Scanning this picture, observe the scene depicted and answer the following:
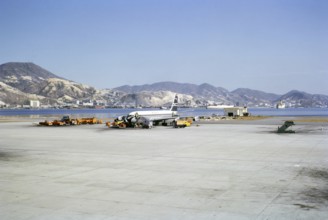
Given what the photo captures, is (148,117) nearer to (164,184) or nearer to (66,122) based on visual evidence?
(66,122)

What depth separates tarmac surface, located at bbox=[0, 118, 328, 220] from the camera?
13.7 metres

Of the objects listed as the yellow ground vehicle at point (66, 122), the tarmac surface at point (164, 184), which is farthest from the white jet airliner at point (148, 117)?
the tarmac surface at point (164, 184)

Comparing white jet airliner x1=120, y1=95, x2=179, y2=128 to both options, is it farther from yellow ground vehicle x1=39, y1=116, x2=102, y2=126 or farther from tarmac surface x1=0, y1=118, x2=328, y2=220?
tarmac surface x1=0, y1=118, x2=328, y2=220

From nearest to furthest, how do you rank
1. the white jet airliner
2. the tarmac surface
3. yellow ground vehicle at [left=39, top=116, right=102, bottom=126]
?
the tarmac surface, the white jet airliner, yellow ground vehicle at [left=39, top=116, right=102, bottom=126]

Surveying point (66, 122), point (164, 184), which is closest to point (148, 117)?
point (66, 122)

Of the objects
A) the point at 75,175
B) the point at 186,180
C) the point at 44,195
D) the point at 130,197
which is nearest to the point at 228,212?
the point at 130,197

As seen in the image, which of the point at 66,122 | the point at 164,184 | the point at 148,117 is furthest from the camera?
the point at 66,122

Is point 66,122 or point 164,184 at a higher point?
point 66,122

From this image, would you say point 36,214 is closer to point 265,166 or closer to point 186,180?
point 186,180

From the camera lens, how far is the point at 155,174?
21328 millimetres

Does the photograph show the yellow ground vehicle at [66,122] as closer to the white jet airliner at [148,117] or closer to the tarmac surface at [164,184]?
the white jet airliner at [148,117]

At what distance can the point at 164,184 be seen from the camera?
18.5 meters

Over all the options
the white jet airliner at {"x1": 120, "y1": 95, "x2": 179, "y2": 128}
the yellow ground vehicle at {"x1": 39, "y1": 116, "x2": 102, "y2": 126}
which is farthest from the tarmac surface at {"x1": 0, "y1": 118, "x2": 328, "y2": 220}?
the yellow ground vehicle at {"x1": 39, "y1": 116, "x2": 102, "y2": 126}

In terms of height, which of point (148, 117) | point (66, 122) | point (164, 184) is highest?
point (148, 117)
